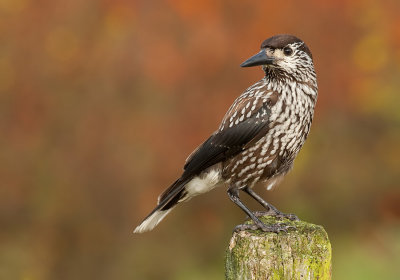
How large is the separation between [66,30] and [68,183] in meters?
1.91

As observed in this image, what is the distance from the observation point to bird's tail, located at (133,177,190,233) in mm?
4711

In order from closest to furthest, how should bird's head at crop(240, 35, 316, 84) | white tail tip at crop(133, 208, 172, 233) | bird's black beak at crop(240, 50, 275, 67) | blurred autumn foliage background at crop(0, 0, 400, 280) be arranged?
bird's black beak at crop(240, 50, 275, 67), bird's head at crop(240, 35, 316, 84), white tail tip at crop(133, 208, 172, 233), blurred autumn foliage background at crop(0, 0, 400, 280)

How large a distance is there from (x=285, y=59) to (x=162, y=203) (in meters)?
1.37

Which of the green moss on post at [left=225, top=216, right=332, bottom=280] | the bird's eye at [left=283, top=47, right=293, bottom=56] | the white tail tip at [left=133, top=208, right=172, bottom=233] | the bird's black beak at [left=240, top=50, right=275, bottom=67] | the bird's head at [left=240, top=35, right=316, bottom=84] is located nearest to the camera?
the green moss on post at [left=225, top=216, right=332, bottom=280]

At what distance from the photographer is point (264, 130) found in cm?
448

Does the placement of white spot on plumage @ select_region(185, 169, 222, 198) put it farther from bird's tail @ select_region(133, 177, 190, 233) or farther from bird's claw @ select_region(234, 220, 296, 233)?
bird's claw @ select_region(234, 220, 296, 233)

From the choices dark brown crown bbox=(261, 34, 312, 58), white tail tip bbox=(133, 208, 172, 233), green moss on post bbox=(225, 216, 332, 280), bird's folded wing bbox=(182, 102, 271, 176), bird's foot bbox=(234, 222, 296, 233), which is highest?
dark brown crown bbox=(261, 34, 312, 58)

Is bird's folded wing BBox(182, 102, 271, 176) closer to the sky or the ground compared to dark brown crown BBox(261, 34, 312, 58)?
closer to the ground

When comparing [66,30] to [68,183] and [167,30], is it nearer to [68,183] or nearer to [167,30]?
[167,30]

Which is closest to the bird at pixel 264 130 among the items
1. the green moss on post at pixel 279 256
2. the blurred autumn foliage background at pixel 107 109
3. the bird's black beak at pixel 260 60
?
the bird's black beak at pixel 260 60

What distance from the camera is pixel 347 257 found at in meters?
9.61

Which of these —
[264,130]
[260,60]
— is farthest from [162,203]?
[260,60]

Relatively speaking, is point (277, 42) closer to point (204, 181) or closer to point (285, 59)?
point (285, 59)

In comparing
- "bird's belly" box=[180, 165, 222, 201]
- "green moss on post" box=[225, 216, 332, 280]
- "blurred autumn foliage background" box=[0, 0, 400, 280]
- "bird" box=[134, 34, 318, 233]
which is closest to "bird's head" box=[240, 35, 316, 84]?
"bird" box=[134, 34, 318, 233]
